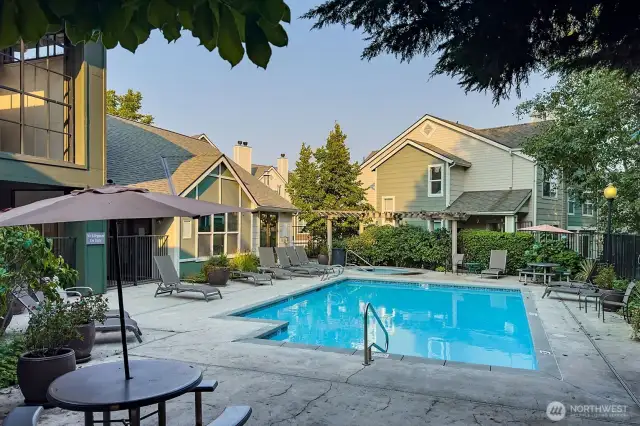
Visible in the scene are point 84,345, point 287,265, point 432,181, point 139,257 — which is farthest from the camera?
point 432,181

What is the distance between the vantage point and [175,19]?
1.50 meters

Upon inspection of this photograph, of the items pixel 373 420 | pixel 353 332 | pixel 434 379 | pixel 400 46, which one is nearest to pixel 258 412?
pixel 373 420

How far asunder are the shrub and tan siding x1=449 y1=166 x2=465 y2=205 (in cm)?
379

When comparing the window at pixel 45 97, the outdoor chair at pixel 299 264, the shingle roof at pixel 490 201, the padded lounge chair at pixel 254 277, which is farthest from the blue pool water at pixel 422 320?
the shingle roof at pixel 490 201

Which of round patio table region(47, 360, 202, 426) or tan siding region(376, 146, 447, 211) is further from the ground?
tan siding region(376, 146, 447, 211)

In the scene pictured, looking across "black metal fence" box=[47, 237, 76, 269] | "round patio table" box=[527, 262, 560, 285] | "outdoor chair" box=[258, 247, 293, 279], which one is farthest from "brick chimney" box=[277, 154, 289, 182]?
"black metal fence" box=[47, 237, 76, 269]

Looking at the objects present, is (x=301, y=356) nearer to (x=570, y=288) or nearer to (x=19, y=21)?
(x=19, y=21)

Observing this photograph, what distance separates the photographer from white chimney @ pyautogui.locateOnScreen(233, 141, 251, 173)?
103 feet

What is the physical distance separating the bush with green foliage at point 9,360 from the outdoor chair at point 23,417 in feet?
8.92

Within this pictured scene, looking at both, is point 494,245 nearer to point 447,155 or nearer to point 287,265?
point 447,155

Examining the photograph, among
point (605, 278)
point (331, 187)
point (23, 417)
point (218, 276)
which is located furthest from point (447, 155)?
point (23, 417)

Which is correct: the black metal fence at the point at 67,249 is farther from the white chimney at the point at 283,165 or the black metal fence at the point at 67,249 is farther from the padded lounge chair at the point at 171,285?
the white chimney at the point at 283,165

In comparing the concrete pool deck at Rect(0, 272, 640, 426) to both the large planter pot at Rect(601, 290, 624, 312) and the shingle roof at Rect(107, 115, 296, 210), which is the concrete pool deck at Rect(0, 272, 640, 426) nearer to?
Answer: the large planter pot at Rect(601, 290, 624, 312)

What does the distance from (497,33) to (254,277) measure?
39.4ft
